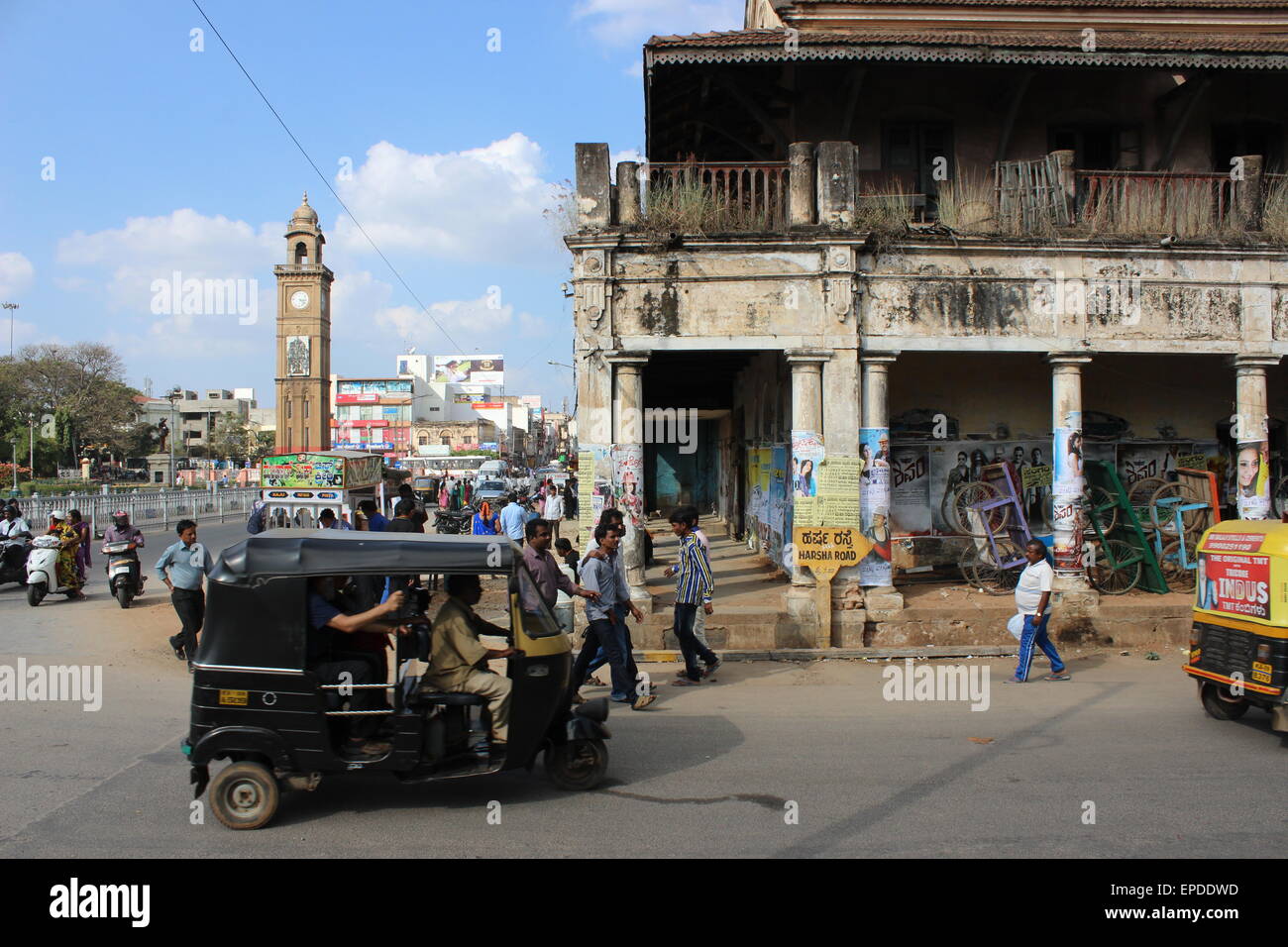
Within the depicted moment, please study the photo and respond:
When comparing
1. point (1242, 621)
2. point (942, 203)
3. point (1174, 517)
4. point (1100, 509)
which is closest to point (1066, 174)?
point (942, 203)

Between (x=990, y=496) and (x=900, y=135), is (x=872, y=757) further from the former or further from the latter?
(x=900, y=135)

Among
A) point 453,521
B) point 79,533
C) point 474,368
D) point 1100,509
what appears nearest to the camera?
point 1100,509

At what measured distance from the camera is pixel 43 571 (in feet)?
48.7

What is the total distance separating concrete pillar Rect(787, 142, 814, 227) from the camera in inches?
468

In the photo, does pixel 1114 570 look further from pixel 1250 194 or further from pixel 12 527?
pixel 12 527

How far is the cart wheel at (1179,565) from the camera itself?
13.2 m

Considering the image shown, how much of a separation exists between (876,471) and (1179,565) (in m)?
5.10

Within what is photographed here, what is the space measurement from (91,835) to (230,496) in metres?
36.7

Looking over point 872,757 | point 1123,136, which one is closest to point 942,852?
point 872,757

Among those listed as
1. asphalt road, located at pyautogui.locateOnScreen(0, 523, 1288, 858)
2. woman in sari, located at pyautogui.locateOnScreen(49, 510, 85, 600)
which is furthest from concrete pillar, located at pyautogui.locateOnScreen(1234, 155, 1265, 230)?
woman in sari, located at pyautogui.locateOnScreen(49, 510, 85, 600)

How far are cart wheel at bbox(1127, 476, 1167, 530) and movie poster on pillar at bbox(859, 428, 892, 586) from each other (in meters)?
3.98

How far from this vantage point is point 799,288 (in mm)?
11906

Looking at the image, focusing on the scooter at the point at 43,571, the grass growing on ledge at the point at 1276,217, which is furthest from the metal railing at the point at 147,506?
the grass growing on ledge at the point at 1276,217

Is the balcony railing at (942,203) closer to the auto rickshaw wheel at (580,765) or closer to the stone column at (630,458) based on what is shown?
the stone column at (630,458)
